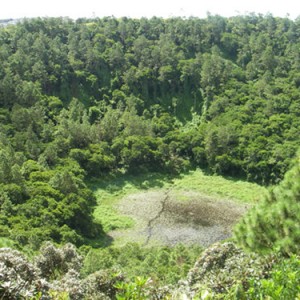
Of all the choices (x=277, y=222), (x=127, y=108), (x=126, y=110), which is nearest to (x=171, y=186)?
(x=126, y=110)

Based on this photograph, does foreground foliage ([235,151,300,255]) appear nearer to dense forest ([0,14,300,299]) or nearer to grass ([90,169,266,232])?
dense forest ([0,14,300,299])

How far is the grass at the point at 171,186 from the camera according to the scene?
55.2 metres

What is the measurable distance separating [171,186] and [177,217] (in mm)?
10812

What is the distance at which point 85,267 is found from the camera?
2398 cm

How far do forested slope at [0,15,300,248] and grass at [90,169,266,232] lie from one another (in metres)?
2.21

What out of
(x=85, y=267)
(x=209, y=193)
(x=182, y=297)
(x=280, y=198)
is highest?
(x=182, y=297)

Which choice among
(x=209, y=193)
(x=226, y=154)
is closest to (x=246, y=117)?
(x=226, y=154)

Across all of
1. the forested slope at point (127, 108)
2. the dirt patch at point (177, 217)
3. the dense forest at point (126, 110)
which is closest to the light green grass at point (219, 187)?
the dirt patch at point (177, 217)

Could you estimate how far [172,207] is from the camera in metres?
53.2

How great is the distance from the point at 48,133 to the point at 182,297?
200ft

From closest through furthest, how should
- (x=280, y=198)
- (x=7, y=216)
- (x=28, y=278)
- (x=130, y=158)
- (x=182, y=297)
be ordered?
(x=182, y=297)
(x=28, y=278)
(x=280, y=198)
(x=7, y=216)
(x=130, y=158)

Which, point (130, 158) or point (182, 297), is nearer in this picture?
point (182, 297)

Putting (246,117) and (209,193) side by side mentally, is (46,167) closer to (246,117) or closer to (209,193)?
(209,193)

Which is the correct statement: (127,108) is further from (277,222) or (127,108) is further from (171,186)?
(277,222)
